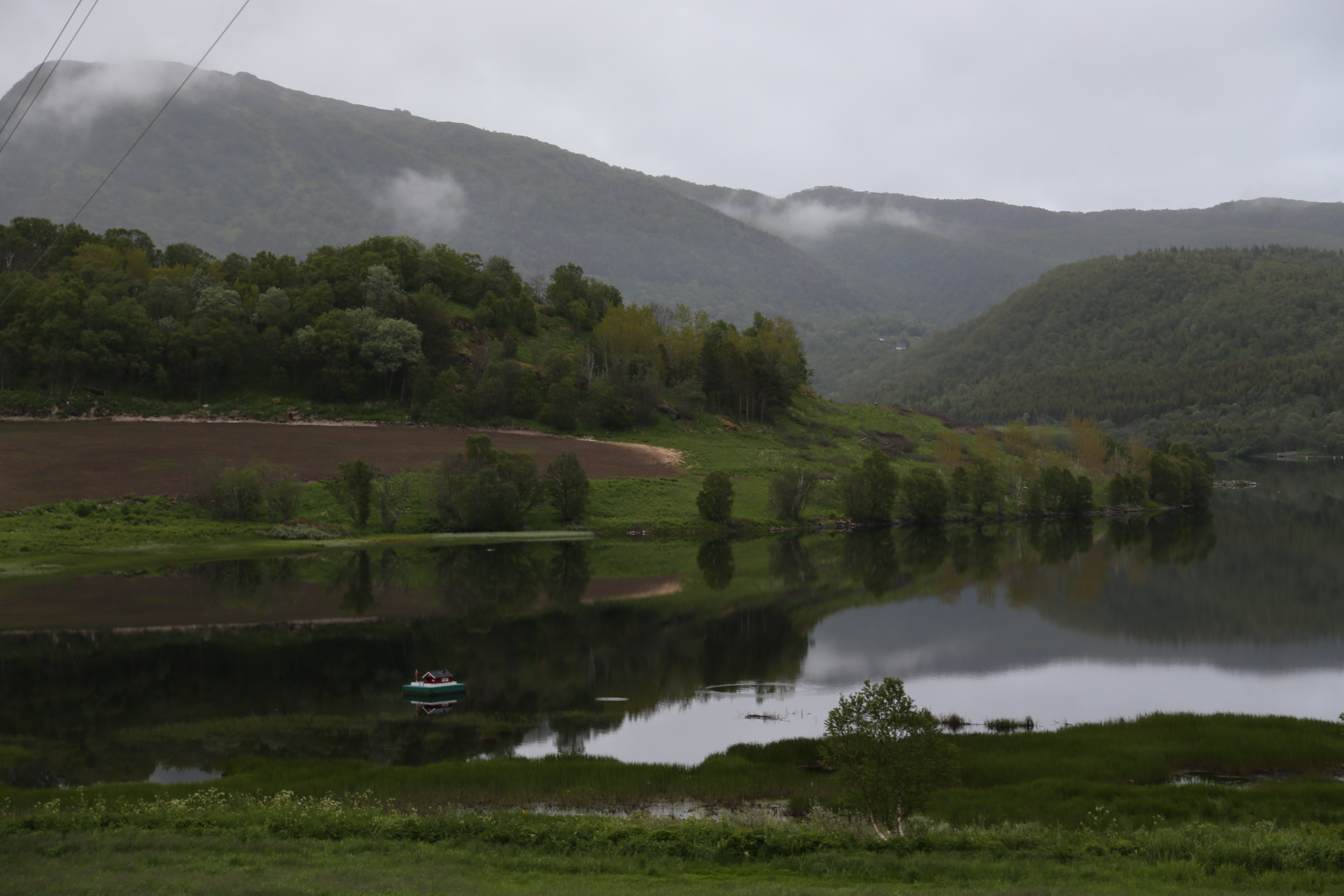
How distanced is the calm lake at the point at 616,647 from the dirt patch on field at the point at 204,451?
21023mm

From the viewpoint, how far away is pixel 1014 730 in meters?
29.4

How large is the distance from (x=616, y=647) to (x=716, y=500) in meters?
42.5

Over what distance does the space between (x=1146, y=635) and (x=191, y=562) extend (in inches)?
2271

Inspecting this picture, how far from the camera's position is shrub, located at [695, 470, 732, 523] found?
82.2 metres

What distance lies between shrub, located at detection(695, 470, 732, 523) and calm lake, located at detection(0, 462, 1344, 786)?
36.9 feet

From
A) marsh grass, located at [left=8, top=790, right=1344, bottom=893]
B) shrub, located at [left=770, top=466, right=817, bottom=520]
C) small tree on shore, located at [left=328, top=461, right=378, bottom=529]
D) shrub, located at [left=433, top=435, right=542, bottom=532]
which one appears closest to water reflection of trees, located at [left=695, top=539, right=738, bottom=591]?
shrub, located at [left=770, top=466, right=817, bottom=520]

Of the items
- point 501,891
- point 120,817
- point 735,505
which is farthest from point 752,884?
point 735,505

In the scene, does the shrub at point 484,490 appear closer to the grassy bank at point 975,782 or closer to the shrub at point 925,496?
the shrub at point 925,496

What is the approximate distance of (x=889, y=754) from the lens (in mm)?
16719

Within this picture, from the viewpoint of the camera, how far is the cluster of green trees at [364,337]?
9944 centimetres

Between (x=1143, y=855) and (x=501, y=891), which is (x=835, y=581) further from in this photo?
(x=501, y=891)

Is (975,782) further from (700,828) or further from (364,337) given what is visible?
(364,337)

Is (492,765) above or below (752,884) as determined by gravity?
below

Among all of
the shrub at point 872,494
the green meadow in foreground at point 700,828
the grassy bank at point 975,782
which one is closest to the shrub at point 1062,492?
the shrub at point 872,494
